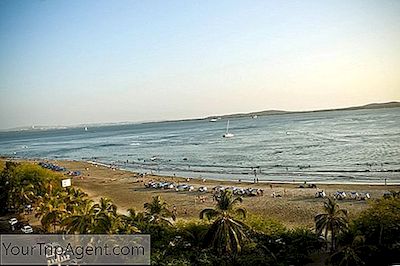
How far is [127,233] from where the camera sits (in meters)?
16.6

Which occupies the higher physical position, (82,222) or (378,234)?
(82,222)

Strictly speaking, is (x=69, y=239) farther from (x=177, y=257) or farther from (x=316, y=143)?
(x=316, y=143)

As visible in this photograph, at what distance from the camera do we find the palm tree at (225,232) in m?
17.4

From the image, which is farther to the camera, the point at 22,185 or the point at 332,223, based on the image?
the point at 22,185

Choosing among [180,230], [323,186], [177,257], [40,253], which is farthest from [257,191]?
[40,253]

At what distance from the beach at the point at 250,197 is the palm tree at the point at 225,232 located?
9045 millimetres

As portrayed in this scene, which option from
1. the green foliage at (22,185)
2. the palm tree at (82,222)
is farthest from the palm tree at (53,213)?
the green foliage at (22,185)

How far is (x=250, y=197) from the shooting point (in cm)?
3544

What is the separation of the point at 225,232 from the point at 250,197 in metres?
18.2

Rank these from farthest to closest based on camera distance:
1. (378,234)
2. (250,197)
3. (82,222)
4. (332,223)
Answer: (250,197) → (332,223) → (378,234) → (82,222)

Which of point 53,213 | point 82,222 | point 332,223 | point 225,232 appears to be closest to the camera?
point 82,222

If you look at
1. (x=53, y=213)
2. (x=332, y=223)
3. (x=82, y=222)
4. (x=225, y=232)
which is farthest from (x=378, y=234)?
(x=53, y=213)

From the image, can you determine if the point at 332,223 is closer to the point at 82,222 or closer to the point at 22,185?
the point at 82,222

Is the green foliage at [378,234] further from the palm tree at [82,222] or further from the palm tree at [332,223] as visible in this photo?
the palm tree at [82,222]
